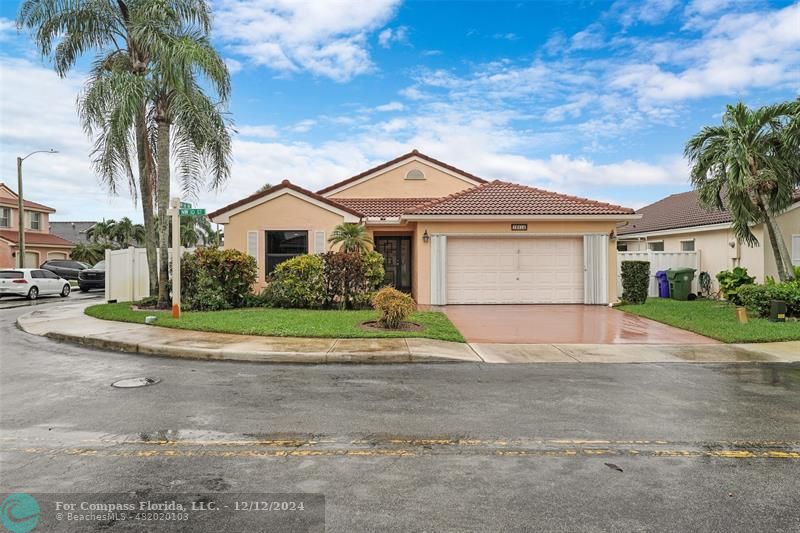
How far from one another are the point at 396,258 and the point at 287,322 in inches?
324

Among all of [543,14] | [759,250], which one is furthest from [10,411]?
[759,250]

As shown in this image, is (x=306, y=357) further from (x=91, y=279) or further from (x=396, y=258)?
(x=91, y=279)

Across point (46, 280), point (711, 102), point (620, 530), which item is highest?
point (711, 102)

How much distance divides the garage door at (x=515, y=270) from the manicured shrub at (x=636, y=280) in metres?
1.53

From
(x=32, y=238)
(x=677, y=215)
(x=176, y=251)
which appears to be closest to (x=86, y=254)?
(x=32, y=238)

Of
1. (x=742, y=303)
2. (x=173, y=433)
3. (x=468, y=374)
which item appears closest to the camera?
(x=173, y=433)

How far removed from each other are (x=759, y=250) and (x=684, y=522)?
56.8 feet

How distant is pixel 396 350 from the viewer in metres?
8.69

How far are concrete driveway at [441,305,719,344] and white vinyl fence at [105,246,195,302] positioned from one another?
448 inches

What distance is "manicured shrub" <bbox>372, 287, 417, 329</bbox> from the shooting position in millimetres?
10758

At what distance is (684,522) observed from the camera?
3.16 metres

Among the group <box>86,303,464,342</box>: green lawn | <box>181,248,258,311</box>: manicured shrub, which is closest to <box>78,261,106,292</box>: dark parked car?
<box>86,303,464,342</box>: green lawn

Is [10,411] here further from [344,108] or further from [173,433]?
[344,108]

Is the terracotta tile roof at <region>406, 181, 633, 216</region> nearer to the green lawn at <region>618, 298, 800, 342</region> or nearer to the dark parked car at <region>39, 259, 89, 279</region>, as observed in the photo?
the green lawn at <region>618, 298, 800, 342</region>
